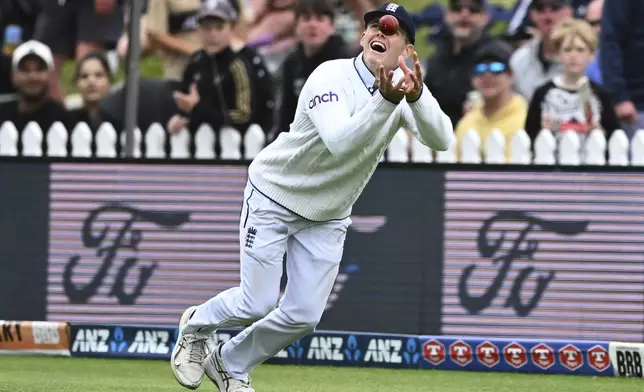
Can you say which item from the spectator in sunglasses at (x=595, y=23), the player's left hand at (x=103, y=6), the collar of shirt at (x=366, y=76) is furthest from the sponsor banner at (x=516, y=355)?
the player's left hand at (x=103, y=6)

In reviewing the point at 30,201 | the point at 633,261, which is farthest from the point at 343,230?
the point at 30,201

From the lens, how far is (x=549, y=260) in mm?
10422

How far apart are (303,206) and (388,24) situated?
1.11m

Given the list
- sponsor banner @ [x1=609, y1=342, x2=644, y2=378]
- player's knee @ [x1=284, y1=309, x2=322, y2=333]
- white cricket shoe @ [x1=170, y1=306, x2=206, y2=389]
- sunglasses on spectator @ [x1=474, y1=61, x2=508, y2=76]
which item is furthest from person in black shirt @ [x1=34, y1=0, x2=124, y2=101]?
player's knee @ [x1=284, y1=309, x2=322, y2=333]

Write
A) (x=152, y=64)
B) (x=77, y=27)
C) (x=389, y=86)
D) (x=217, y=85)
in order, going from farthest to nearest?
(x=152, y=64) < (x=77, y=27) < (x=217, y=85) < (x=389, y=86)

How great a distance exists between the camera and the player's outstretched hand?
643 cm

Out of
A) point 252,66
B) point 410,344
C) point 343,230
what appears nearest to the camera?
point 343,230

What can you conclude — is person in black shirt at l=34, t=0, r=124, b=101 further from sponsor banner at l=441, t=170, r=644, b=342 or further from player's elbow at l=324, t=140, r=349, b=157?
player's elbow at l=324, t=140, r=349, b=157

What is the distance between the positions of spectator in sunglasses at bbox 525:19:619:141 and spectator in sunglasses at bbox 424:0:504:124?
0.93m

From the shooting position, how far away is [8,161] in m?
11.1

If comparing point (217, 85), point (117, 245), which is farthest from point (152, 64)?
point (117, 245)

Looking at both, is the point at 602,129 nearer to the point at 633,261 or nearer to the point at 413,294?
the point at 633,261

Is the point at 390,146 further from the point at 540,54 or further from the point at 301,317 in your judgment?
the point at 301,317

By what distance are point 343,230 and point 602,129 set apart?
442 centimetres
